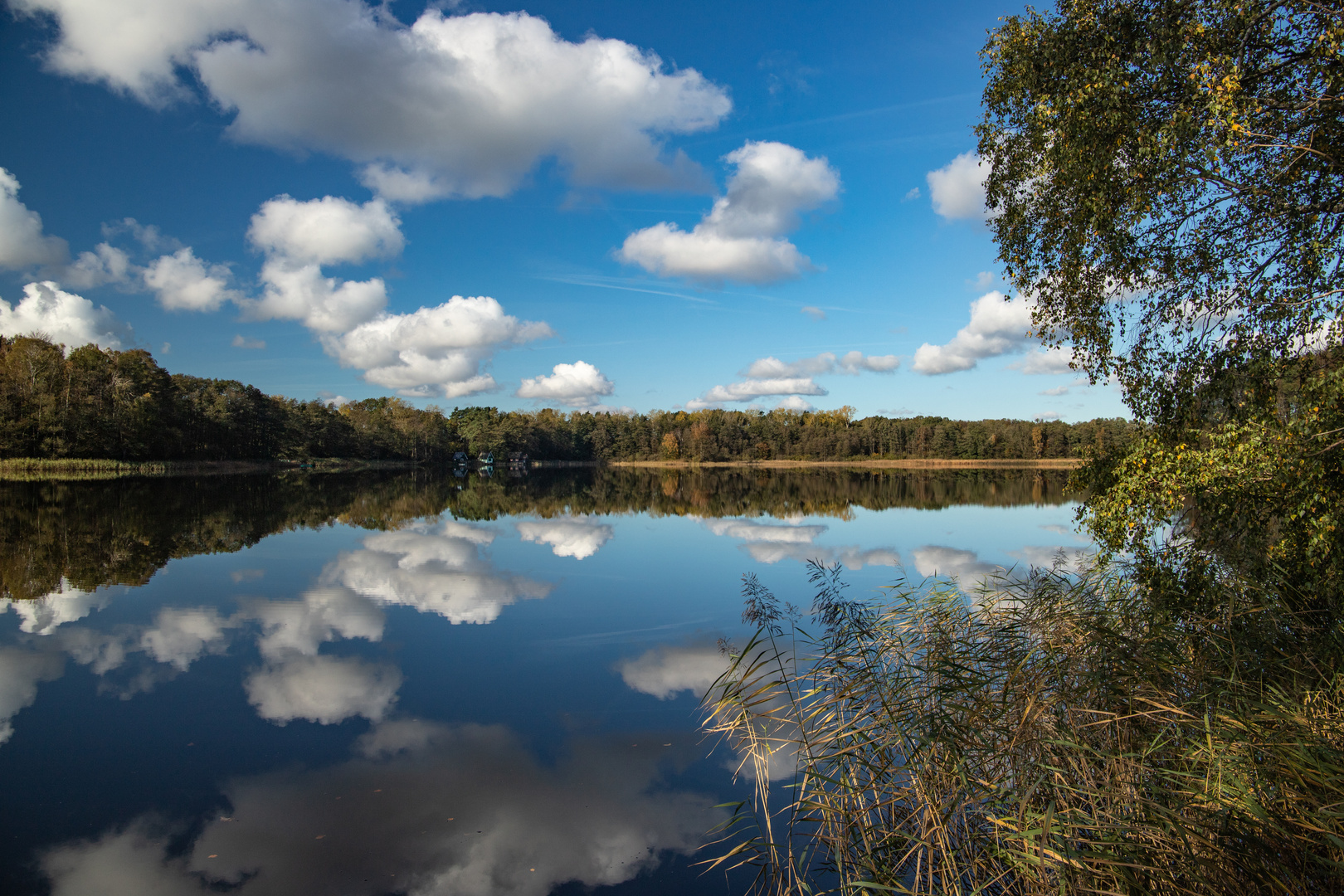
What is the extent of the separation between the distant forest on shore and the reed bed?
3061 millimetres

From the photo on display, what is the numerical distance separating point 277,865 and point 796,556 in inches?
546

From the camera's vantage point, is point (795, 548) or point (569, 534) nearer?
point (795, 548)

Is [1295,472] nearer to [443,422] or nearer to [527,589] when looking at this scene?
[527,589]

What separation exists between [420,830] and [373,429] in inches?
3931

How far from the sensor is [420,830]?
505 cm

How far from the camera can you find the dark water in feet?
15.7

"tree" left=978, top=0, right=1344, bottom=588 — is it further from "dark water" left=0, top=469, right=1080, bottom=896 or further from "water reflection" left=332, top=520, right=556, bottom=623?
"water reflection" left=332, top=520, right=556, bottom=623

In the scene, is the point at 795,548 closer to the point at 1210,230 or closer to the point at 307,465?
the point at 1210,230

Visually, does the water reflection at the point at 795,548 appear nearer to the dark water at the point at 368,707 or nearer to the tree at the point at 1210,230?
the dark water at the point at 368,707

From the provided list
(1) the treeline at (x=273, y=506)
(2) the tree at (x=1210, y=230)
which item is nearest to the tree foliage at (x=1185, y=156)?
(2) the tree at (x=1210, y=230)

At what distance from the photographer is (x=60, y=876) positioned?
14.4ft

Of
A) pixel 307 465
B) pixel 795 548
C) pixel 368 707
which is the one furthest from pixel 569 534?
pixel 307 465

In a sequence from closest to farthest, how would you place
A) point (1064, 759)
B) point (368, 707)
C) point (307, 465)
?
point (1064, 759), point (368, 707), point (307, 465)

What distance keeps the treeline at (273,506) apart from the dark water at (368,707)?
0.27 m
